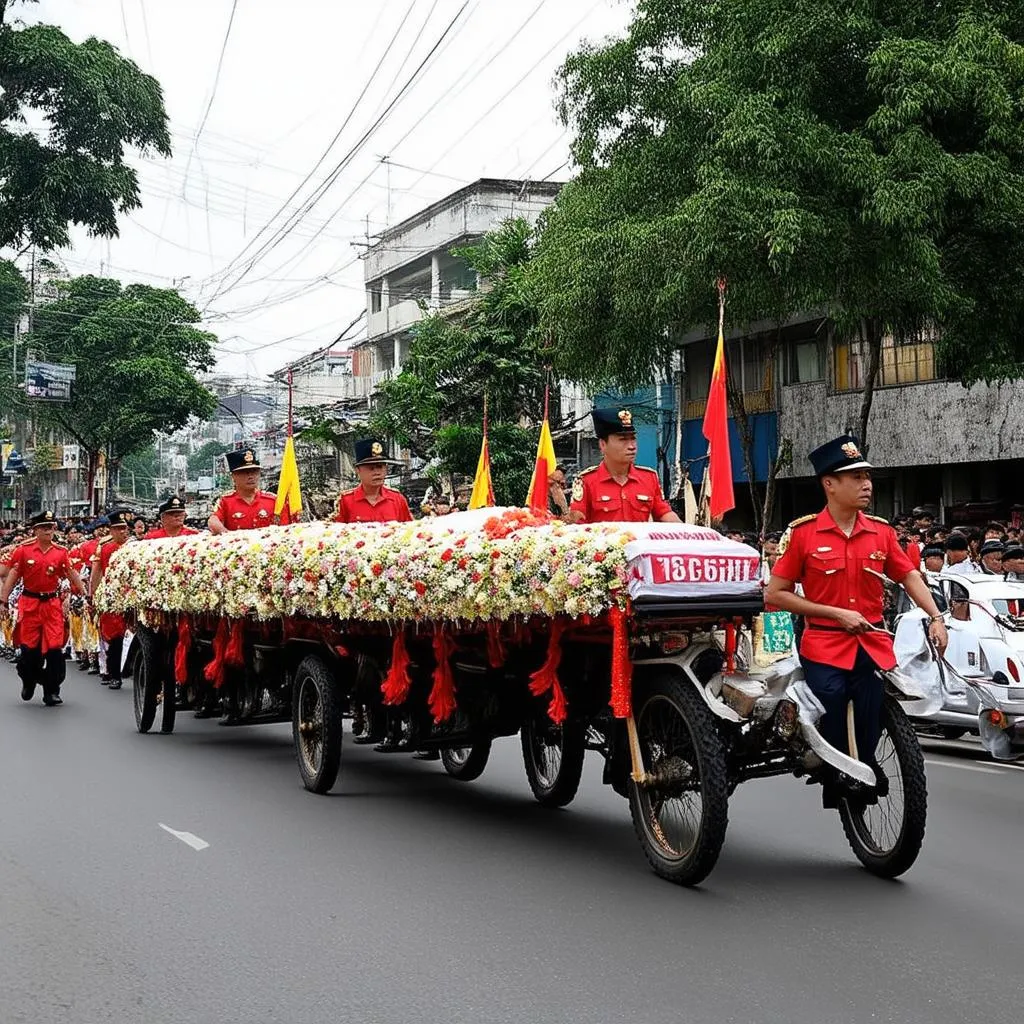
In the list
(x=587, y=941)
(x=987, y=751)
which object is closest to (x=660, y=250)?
(x=987, y=751)

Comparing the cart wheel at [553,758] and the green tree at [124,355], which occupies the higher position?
the green tree at [124,355]

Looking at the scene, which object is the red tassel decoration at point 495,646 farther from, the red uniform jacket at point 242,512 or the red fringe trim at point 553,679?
the red uniform jacket at point 242,512

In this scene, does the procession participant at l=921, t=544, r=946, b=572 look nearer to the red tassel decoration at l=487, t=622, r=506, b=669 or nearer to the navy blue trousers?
the red tassel decoration at l=487, t=622, r=506, b=669

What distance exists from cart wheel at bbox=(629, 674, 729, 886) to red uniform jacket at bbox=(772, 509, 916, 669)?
0.75 metres

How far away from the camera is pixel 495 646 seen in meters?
8.09

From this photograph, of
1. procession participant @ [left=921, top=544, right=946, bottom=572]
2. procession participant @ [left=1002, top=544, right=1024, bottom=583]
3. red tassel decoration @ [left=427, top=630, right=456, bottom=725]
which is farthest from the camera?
procession participant @ [left=921, top=544, right=946, bottom=572]

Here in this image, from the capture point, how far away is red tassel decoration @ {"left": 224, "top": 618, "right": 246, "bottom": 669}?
11297 mm

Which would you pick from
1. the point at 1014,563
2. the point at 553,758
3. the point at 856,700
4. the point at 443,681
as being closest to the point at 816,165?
the point at 1014,563

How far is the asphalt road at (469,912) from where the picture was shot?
5.22 meters

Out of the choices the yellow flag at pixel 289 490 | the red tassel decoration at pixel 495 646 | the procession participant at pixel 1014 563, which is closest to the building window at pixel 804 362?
the procession participant at pixel 1014 563

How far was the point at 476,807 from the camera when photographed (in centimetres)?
930

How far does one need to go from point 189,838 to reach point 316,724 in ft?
5.54

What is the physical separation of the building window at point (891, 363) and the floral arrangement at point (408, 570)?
18.1m

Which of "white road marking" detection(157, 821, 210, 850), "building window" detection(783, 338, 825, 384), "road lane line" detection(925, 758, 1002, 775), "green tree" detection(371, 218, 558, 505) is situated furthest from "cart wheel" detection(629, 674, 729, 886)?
"building window" detection(783, 338, 825, 384)
